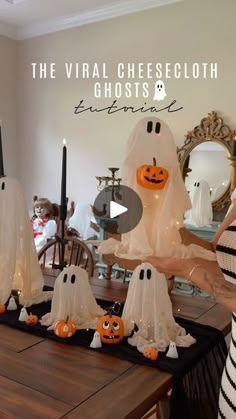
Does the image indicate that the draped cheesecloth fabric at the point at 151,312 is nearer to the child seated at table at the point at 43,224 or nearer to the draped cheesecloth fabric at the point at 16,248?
the draped cheesecloth fabric at the point at 16,248

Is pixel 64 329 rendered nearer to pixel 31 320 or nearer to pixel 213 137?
pixel 31 320

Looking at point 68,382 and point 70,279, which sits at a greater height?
point 70,279

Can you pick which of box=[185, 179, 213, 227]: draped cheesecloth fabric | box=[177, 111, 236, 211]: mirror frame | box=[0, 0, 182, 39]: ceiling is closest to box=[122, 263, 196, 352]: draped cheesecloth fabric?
box=[185, 179, 213, 227]: draped cheesecloth fabric

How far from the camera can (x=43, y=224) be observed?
3.04 meters

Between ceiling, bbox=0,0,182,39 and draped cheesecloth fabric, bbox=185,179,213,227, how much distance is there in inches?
52.2

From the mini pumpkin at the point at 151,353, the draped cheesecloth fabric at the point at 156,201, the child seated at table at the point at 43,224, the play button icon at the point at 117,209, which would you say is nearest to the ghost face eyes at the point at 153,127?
the draped cheesecloth fabric at the point at 156,201

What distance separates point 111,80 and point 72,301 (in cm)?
238

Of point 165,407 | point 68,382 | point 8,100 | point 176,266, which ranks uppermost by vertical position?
point 8,100

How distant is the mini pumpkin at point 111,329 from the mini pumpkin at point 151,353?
4.0 inches

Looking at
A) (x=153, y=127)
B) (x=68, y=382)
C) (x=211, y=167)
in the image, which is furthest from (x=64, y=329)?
(x=211, y=167)

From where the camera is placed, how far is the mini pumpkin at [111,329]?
1078 mm

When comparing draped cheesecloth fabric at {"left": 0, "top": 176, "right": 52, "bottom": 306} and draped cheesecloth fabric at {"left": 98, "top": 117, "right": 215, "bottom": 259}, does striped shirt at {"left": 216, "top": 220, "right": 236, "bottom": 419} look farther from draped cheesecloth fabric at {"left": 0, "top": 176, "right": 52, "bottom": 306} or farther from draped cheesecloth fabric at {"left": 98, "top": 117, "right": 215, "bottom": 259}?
draped cheesecloth fabric at {"left": 0, "top": 176, "right": 52, "bottom": 306}

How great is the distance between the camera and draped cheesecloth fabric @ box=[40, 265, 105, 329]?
1.17m

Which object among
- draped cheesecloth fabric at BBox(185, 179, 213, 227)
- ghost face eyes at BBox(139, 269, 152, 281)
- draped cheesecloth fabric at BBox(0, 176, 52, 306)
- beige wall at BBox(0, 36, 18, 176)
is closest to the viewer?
ghost face eyes at BBox(139, 269, 152, 281)
